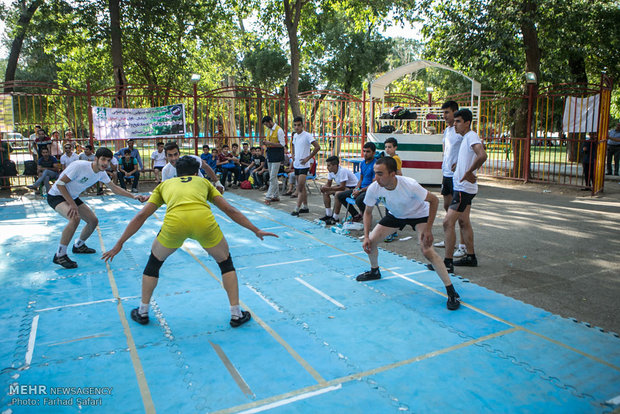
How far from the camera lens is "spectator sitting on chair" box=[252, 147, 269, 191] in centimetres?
1427

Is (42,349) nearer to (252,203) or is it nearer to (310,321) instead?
(310,321)

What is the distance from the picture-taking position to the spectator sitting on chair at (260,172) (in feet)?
46.8

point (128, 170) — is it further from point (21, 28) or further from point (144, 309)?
point (144, 309)

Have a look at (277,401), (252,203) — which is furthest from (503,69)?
(277,401)

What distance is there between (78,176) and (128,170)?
7.64 m

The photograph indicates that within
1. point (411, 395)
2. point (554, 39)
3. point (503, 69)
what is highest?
point (554, 39)

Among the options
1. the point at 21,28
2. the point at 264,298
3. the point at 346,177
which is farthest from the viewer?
the point at 21,28

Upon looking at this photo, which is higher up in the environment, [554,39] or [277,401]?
[554,39]

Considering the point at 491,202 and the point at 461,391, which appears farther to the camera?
the point at 491,202

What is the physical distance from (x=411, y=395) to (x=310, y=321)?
1484mm

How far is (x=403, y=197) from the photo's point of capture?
5.05 m

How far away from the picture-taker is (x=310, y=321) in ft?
15.1

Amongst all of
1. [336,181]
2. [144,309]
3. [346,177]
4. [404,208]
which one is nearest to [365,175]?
[346,177]

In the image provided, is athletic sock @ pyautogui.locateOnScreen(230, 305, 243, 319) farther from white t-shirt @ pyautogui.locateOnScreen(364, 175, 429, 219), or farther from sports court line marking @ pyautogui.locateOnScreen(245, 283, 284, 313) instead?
white t-shirt @ pyautogui.locateOnScreen(364, 175, 429, 219)
